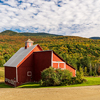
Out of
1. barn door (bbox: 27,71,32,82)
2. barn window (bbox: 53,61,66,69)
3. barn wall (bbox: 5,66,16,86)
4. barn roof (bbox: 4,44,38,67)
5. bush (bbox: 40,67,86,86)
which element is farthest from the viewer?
barn door (bbox: 27,71,32,82)

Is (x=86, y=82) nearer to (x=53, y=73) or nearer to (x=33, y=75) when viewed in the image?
(x=53, y=73)

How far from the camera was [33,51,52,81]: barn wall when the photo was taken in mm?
Answer: 25188

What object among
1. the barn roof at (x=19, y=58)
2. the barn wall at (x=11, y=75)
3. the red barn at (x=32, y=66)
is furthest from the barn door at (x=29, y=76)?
the barn roof at (x=19, y=58)

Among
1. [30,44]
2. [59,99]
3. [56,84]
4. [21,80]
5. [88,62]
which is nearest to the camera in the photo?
[59,99]

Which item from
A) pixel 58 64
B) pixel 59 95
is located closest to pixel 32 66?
pixel 58 64

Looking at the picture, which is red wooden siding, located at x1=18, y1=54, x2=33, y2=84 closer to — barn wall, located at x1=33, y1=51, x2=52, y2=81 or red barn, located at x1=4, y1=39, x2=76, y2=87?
red barn, located at x1=4, y1=39, x2=76, y2=87

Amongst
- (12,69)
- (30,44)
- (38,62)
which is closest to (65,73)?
(38,62)

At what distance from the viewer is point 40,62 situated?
88.4 feet

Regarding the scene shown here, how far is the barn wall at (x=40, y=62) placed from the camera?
25188 mm

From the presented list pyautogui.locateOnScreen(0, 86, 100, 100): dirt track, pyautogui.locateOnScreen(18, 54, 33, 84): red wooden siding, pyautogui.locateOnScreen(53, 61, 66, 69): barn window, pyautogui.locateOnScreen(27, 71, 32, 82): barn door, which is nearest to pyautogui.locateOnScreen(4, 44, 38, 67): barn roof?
pyautogui.locateOnScreen(18, 54, 33, 84): red wooden siding

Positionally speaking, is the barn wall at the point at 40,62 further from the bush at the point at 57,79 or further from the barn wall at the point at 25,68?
the bush at the point at 57,79

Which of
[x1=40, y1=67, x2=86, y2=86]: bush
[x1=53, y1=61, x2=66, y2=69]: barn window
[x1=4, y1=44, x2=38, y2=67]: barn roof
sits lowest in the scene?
[x1=40, y1=67, x2=86, y2=86]: bush

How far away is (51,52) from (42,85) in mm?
5528

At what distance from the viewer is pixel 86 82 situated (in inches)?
878
